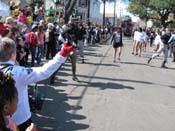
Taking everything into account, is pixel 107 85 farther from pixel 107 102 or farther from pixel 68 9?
A: pixel 68 9

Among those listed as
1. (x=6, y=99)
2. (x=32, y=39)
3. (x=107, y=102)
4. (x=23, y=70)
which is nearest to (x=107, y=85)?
(x=107, y=102)

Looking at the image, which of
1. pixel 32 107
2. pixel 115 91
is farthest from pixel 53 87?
pixel 32 107

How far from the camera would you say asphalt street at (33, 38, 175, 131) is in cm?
828

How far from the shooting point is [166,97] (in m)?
11.8

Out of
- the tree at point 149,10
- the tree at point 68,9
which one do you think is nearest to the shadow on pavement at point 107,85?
the tree at point 68,9

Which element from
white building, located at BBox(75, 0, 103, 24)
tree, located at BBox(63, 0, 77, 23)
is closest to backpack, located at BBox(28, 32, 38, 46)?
tree, located at BBox(63, 0, 77, 23)

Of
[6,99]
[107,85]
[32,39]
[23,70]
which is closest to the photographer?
[6,99]

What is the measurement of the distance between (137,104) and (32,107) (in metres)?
4.18

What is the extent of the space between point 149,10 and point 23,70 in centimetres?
6972

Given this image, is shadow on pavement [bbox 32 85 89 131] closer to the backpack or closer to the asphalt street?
the asphalt street

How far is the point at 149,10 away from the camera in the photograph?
72562mm

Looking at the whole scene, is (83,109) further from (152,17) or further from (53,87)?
(152,17)

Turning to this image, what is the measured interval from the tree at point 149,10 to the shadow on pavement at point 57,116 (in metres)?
56.1

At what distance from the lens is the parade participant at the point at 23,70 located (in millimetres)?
4087
